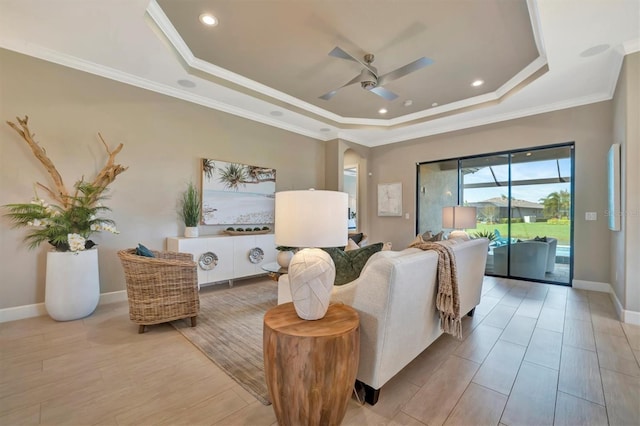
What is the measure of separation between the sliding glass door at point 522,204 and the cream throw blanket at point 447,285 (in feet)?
12.1

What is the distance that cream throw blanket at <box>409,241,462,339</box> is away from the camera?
80.0 inches

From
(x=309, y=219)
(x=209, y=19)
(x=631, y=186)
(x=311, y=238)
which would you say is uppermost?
(x=209, y=19)

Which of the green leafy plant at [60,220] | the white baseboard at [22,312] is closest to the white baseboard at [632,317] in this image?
the green leafy plant at [60,220]

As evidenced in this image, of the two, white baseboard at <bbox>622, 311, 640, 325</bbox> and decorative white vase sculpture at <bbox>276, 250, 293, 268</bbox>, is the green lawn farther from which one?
decorative white vase sculpture at <bbox>276, 250, 293, 268</bbox>

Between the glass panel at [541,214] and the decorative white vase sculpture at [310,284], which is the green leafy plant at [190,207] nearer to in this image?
the decorative white vase sculpture at [310,284]

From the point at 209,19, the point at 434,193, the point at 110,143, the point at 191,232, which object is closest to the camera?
the point at 209,19

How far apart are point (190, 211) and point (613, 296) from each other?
5912mm

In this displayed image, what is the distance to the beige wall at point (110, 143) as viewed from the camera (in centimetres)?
289

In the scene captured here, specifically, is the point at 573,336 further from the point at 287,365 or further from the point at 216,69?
the point at 216,69

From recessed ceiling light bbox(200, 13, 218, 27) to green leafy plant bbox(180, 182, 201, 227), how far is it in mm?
2207

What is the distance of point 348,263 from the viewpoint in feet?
6.43

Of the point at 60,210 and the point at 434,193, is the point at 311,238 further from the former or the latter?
the point at 434,193

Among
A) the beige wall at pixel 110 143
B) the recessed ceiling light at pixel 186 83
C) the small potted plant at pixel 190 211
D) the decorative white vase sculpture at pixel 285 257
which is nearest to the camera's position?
the beige wall at pixel 110 143

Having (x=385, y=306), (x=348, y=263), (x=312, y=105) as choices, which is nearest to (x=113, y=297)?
(x=348, y=263)
